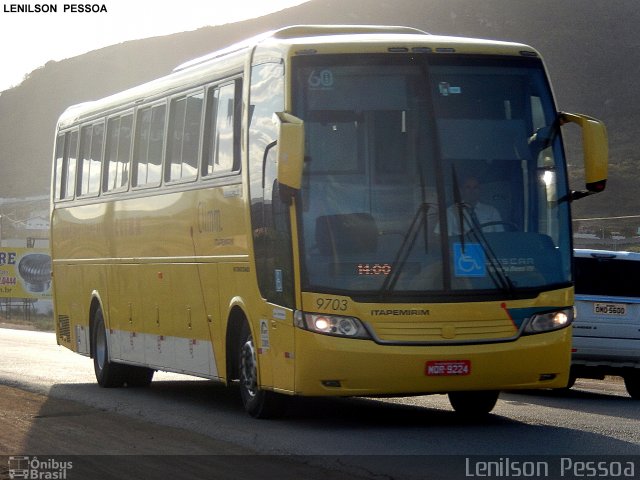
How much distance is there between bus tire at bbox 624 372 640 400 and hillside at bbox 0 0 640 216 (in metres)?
53.2

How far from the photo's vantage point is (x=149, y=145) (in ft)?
58.6

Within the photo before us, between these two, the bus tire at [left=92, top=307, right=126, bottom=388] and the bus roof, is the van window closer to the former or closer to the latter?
the bus roof

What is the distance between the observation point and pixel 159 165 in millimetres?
17344

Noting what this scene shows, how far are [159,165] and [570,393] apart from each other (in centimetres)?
586

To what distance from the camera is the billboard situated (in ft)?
233

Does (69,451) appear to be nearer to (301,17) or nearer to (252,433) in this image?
(252,433)

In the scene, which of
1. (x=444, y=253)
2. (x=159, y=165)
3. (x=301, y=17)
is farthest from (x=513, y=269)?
(x=301, y=17)

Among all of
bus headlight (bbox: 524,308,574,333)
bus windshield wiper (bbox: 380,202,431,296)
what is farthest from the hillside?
bus windshield wiper (bbox: 380,202,431,296)

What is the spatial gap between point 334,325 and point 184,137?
171 inches

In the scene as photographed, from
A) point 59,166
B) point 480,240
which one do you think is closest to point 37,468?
point 480,240

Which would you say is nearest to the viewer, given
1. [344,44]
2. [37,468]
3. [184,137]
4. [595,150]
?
[37,468]

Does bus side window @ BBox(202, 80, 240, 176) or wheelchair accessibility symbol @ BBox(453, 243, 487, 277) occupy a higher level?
bus side window @ BBox(202, 80, 240, 176)

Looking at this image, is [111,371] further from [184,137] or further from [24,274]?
[24,274]

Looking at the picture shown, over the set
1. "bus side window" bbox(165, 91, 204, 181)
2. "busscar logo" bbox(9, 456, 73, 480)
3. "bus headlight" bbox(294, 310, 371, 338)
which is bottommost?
"busscar logo" bbox(9, 456, 73, 480)
